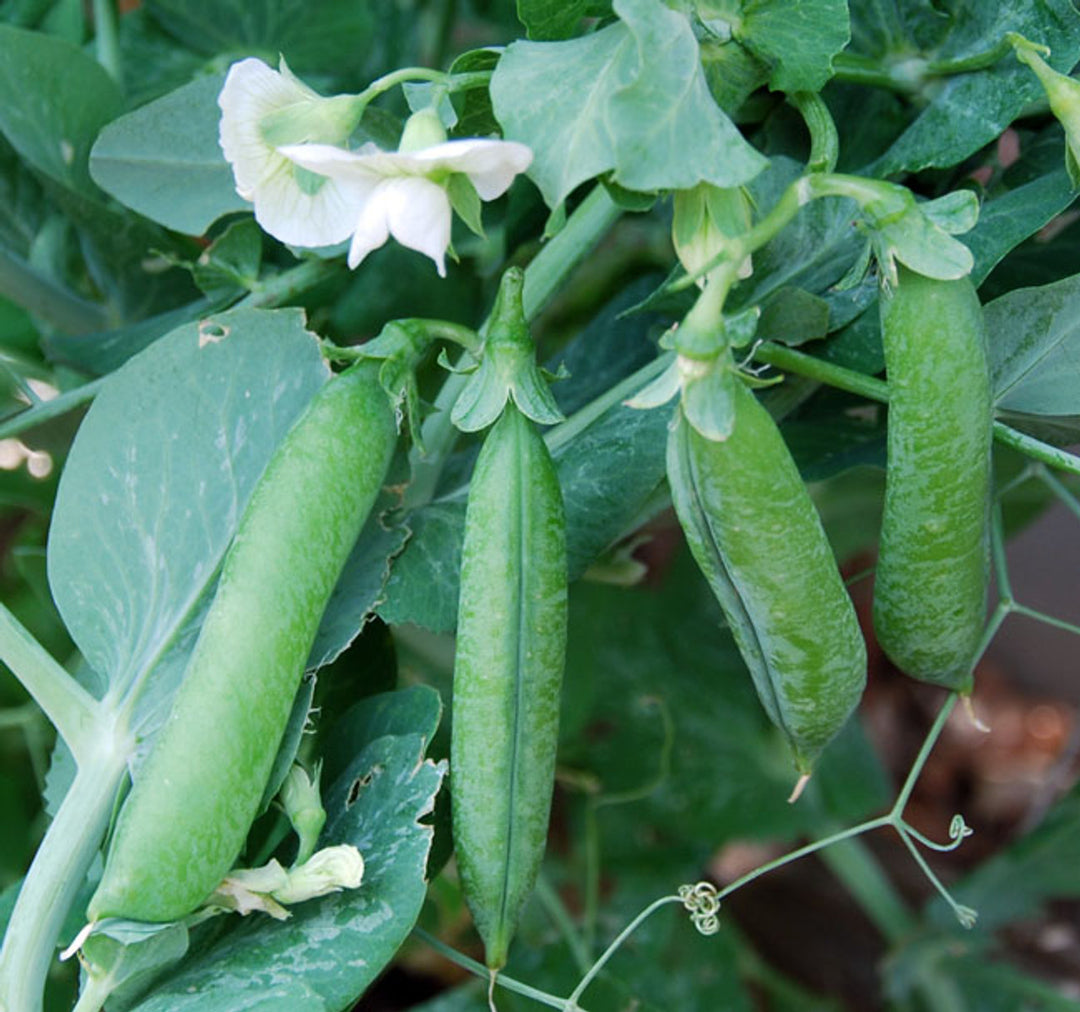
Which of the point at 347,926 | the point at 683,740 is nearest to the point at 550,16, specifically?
the point at 347,926

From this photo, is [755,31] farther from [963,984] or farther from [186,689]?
[963,984]

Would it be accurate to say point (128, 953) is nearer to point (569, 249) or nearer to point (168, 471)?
point (168, 471)

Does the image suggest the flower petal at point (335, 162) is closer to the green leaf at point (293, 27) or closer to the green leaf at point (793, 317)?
the green leaf at point (793, 317)

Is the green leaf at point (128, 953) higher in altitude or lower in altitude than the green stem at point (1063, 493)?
higher

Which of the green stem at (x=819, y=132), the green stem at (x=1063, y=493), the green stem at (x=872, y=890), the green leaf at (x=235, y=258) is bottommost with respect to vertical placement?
the green stem at (x=872, y=890)

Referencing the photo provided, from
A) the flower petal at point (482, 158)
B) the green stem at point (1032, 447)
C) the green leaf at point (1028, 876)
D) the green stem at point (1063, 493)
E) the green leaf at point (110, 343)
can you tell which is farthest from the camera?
the green leaf at point (1028, 876)

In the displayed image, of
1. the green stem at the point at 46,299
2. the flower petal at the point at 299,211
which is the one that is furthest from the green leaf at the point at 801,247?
Answer: the green stem at the point at 46,299

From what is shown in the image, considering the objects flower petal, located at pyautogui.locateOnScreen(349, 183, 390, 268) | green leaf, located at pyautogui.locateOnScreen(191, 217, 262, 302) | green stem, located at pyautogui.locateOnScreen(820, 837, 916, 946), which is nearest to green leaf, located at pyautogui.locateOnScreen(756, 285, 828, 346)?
flower petal, located at pyautogui.locateOnScreen(349, 183, 390, 268)
